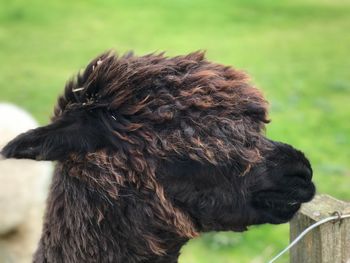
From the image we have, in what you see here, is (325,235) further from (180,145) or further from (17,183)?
(17,183)

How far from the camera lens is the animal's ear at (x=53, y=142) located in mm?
1598

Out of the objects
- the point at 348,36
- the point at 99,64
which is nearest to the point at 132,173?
the point at 99,64

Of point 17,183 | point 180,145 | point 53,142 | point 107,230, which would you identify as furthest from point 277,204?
point 17,183

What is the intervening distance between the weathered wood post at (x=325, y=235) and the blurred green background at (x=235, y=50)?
3294 millimetres

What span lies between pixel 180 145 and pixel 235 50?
471 inches

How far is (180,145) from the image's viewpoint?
1.77m

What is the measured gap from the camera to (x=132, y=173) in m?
1.77

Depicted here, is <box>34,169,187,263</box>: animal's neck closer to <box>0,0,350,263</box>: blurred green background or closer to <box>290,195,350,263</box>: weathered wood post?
<box>290,195,350,263</box>: weathered wood post

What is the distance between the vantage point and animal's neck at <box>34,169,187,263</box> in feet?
5.74

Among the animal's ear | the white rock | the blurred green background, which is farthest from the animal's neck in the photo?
the blurred green background

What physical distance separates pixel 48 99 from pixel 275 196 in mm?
8370

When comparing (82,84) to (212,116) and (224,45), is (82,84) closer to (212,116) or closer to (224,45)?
(212,116)

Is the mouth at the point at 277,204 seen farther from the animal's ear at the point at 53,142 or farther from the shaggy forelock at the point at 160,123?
the animal's ear at the point at 53,142

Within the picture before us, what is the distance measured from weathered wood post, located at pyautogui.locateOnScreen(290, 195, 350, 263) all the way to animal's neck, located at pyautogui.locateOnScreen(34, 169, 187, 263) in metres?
0.38
